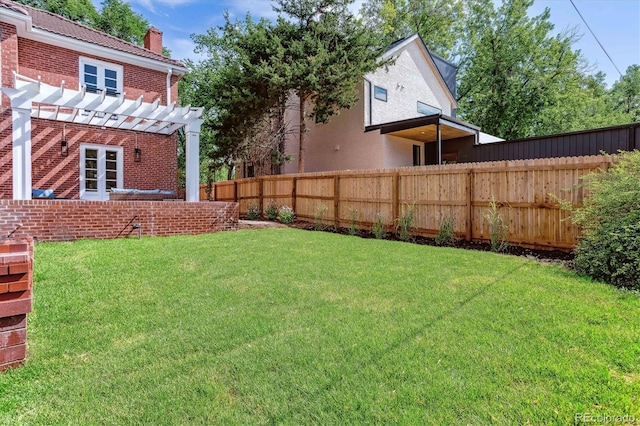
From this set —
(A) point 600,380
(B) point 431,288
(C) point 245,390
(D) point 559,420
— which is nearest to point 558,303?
(B) point 431,288

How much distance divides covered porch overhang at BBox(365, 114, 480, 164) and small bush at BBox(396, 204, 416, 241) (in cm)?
447

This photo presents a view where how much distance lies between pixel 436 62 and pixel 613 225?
1670cm

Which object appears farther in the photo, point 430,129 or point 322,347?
point 430,129

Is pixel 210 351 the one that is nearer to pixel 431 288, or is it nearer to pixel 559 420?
pixel 559 420

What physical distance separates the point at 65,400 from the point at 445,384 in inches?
98.7

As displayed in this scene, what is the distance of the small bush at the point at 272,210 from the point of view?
13.0 m

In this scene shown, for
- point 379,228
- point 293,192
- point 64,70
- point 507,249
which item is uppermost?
point 64,70

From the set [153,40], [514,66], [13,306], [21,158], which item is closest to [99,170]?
[21,158]

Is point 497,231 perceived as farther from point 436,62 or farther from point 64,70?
point 436,62

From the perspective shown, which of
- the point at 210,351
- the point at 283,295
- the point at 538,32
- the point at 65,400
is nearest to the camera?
the point at 65,400

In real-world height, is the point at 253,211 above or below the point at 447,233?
above

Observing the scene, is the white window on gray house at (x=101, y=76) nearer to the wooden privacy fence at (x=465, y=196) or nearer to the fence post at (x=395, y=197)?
the wooden privacy fence at (x=465, y=196)

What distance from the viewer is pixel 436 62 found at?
19219mm

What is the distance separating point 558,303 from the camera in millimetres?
3814
